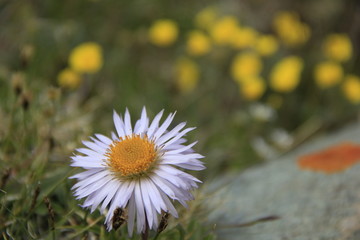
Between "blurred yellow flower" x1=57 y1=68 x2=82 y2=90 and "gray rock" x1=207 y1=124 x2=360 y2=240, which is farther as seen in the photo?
"blurred yellow flower" x1=57 y1=68 x2=82 y2=90

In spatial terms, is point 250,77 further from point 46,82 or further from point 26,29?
point 26,29

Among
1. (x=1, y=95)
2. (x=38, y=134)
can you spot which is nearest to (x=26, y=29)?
(x=1, y=95)

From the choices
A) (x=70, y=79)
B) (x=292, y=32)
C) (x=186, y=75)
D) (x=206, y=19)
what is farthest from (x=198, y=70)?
(x=70, y=79)

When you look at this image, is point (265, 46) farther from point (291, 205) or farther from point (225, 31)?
point (291, 205)

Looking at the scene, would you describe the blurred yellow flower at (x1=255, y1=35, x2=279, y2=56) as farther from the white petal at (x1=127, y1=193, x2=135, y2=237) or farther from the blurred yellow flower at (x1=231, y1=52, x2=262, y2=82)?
the white petal at (x1=127, y1=193, x2=135, y2=237)

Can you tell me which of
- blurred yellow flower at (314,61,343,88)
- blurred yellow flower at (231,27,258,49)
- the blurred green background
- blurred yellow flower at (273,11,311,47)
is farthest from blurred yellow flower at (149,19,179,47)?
blurred yellow flower at (314,61,343,88)

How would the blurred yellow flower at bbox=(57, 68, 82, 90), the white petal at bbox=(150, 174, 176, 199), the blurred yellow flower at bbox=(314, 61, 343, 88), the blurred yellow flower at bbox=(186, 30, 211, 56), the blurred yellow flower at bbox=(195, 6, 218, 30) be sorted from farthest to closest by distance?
the blurred yellow flower at bbox=(195, 6, 218, 30) < the blurred yellow flower at bbox=(186, 30, 211, 56) < the blurred yellow flower at bbox=(314, 61, 343, 88) < the blurred yellow flower at bbox=(57, 68, 82, 90) < the white petal at bbox=(150, 174, 176, 199)
